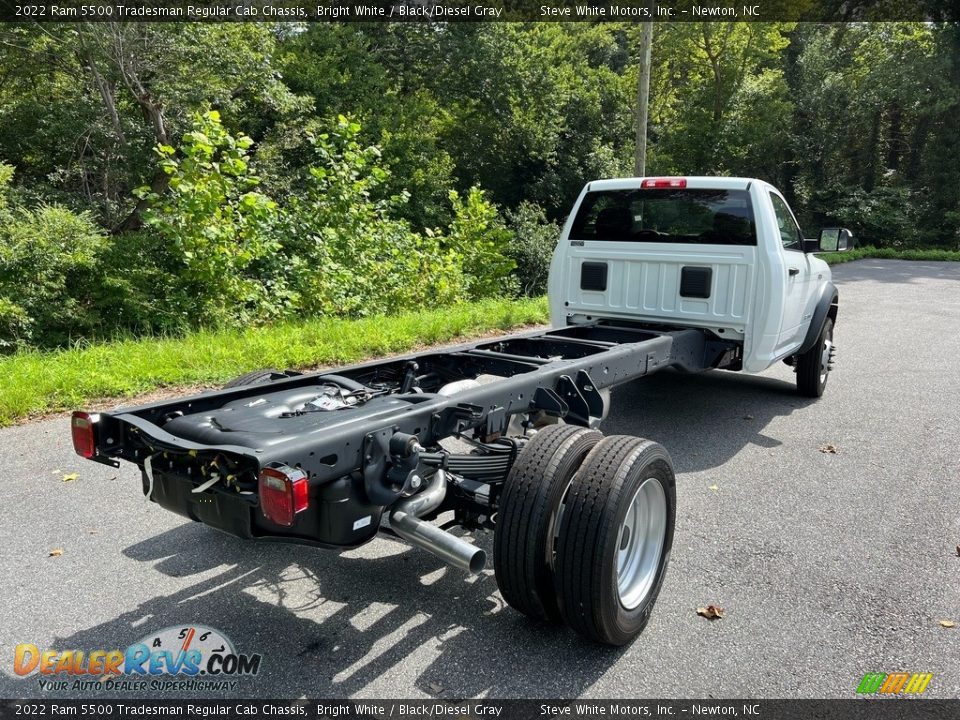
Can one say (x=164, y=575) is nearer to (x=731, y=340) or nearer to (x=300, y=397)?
(x=300, y=397)

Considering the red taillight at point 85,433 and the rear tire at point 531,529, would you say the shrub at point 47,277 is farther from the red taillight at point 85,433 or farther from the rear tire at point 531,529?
the rear tire at point 531,529

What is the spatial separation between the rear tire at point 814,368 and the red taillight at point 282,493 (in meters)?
5.80

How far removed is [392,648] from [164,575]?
4.41ft

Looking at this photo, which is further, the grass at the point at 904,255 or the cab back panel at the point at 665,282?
Result: the grass at the point at 904,255

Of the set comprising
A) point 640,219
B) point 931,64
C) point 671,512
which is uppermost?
point 931,64

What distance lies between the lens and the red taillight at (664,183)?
20.1 feet

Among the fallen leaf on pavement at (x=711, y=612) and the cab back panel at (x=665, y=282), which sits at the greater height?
the cab back panel at (x=665, y=282)

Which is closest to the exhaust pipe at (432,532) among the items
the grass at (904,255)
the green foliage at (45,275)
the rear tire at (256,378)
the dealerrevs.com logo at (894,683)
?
the rear tire at (256,378)

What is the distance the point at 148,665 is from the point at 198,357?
4.91 meters

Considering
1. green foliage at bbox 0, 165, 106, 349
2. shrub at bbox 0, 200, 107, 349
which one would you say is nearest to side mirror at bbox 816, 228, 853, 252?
shrub at bbox 0, 200, 107, 349

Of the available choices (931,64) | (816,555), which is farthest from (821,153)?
(816,555)

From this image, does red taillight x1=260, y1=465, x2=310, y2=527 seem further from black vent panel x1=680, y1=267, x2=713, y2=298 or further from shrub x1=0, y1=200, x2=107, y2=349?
shrub x1=0, y1=200, x2=107, y2=349

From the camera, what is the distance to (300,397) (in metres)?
3.69

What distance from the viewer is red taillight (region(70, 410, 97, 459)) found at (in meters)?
3.06
